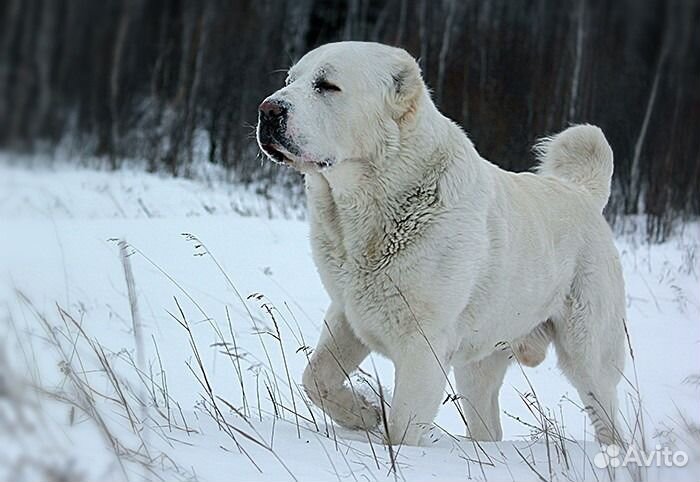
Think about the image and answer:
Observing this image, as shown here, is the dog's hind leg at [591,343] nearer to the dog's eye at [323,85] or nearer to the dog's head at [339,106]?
the dog's head at [339,106]

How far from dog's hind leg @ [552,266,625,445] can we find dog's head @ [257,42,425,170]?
129 cm

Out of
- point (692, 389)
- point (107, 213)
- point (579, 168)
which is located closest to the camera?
point (579, 168)

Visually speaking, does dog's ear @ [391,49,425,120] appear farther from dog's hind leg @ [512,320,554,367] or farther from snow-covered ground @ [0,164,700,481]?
dog's hind leg @ [512,320,554,367]

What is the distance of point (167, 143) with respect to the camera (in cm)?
1493

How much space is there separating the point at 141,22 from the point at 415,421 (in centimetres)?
1355

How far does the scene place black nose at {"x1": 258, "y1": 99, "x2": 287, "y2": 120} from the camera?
9.87 feet

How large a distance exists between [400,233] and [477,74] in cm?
1265

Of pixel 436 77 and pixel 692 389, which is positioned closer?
pixel 692 389

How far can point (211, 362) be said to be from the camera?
186 inches

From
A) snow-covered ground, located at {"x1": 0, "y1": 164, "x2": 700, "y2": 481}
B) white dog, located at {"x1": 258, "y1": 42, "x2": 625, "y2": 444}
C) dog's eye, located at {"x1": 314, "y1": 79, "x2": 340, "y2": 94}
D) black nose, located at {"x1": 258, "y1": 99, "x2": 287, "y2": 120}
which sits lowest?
snow-covered ground, located at {"x1": 0, "y1": 164, "x2": 700, "y2": 481}

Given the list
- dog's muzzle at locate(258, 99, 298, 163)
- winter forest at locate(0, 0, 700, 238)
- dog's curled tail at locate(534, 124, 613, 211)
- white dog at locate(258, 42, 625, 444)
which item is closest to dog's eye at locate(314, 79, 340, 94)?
white dog at locate(258, 42, 625, 444)

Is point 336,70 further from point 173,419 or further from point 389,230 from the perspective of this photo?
point 173,419

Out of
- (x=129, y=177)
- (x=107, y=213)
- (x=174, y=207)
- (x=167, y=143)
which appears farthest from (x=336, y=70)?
(x=167, y=143)

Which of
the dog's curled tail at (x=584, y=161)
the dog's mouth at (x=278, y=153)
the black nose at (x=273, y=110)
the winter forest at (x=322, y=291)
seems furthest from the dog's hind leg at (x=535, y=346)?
the black nose at (x=273, y=110)
